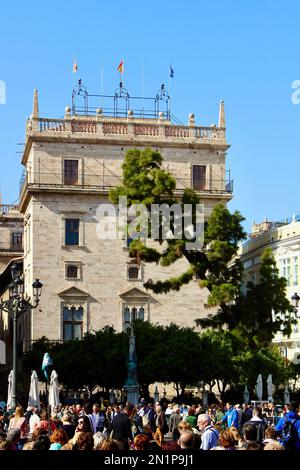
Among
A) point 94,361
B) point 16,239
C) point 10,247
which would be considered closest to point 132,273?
point 94,361

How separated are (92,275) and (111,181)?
4994mm

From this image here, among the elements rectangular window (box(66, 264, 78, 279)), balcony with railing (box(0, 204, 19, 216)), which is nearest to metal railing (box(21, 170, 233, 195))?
rectangular window (box(66, 264, 78, 279))

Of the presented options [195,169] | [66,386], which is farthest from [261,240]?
[66,386]

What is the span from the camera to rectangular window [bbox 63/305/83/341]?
181 feet

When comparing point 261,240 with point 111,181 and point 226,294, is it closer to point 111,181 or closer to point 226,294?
point 111,181

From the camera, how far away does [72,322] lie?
55.1m

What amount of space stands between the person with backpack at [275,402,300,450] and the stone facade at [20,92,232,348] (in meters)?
36.8

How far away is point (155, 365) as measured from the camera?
4716cm

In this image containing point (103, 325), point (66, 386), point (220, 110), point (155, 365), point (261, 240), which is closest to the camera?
point (155, 365)

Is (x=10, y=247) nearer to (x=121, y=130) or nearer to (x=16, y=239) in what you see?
(x=16, y=239)

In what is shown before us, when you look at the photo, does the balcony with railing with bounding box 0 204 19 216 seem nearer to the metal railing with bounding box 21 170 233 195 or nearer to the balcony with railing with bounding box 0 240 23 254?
the balcony with railing with bounding box 0 240 23 254

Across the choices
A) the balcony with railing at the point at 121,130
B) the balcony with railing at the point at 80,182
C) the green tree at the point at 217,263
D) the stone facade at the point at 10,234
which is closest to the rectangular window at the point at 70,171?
the balcony with railing at the point at 80,182

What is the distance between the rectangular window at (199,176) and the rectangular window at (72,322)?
9094 millimetres

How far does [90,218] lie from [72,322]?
17.5 ft
